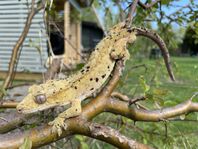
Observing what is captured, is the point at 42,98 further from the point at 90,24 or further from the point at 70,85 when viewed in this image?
the point at 90,24

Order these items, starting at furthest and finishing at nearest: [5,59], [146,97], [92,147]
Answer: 1. [5,59]
2. [92,147]
3. [146,97]

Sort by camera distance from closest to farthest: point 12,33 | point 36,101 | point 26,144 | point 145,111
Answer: point 26,144 < point 145,111 < point 36,101 < point 12,33

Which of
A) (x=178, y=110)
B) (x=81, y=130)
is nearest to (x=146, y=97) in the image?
(x=178, y=110)

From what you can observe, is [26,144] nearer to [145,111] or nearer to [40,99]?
[145,111]

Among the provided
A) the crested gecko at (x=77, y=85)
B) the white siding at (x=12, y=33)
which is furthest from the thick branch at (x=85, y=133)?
the white siding at (x=12, y=33)

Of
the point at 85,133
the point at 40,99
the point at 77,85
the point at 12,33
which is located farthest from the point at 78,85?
the point at 12,33

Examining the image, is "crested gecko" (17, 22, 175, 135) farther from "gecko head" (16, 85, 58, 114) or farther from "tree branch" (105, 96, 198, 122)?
"tree branch" (105, 96, 198, 122)

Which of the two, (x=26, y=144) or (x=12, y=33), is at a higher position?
(x=26, y=144)

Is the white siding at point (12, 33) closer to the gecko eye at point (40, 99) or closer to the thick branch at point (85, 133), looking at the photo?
the gecko eye at point (40, 99)
